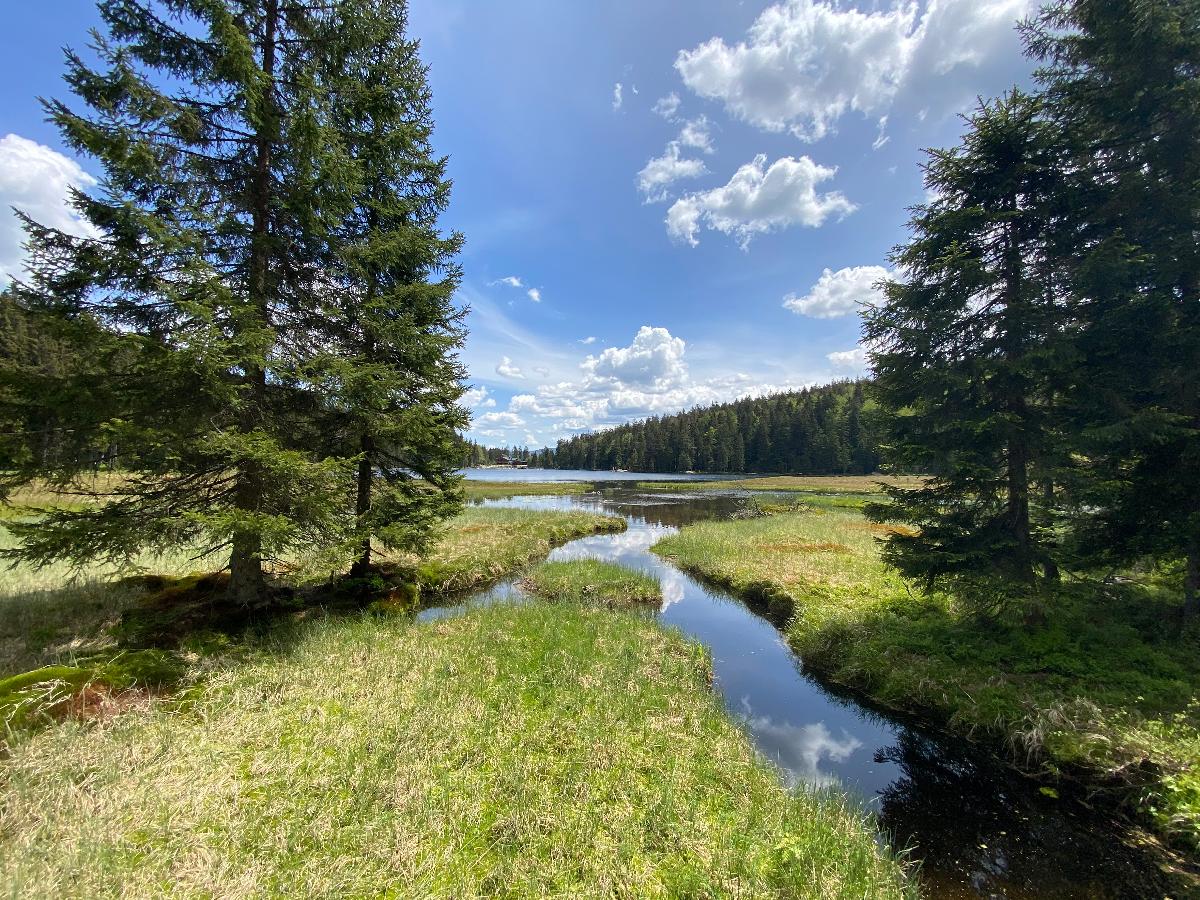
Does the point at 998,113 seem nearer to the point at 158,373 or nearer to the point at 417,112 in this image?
the point at 417,112

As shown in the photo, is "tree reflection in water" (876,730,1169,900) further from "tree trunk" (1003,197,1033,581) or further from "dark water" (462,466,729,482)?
"dark water" (462,466,729,482)

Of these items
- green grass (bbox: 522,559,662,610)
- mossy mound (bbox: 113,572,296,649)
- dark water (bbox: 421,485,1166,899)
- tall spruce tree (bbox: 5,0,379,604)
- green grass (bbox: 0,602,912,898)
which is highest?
tall spruce tree (bbox: 5,0,379,604)

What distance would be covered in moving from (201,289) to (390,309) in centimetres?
399

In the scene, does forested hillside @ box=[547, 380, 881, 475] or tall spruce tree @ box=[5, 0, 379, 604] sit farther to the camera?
forested hillside @ box=[547, 380, 881, 475]

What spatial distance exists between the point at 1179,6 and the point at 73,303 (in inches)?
787

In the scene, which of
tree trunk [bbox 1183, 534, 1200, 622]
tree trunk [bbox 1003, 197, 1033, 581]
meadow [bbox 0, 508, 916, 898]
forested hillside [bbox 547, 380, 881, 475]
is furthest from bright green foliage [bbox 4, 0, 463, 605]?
forested hillside [bbox 547, 380, 881, 475]

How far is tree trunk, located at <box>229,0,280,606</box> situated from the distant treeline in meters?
72.8

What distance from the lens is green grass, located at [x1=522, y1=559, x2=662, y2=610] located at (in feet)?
47.1

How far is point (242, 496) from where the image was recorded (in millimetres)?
8375

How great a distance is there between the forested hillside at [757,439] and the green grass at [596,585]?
75.1m

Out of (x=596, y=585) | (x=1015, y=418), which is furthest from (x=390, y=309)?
(x=1015, y=418)

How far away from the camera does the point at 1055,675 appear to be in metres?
7.79

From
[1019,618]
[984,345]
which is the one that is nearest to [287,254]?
[984,345]

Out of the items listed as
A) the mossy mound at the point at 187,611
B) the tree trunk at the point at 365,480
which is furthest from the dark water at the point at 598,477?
the mossy mound at the point at 187,611
